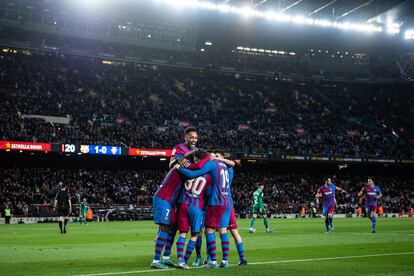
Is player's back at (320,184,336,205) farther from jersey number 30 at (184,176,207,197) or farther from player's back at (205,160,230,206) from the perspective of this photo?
jersey number 30 at (184,176,207,197)

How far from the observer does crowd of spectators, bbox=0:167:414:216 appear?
47488mm

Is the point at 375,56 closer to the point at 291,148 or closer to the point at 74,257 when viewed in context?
the point at 291,148

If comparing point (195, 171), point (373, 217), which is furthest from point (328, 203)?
point (195, 171)

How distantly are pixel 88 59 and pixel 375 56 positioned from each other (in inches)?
1655

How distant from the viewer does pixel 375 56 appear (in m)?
85.6

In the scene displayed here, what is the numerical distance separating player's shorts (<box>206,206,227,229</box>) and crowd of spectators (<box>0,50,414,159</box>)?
1555 inches

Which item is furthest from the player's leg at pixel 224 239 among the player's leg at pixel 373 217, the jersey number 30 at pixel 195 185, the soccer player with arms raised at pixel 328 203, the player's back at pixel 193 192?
the player's leg at pixel 373 217

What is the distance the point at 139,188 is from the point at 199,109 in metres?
16.9

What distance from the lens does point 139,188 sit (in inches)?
2156

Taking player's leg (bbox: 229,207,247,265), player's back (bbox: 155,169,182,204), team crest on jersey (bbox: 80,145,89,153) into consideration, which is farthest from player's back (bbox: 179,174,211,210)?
team crest on jersey (bbox: 80,145,89,153)

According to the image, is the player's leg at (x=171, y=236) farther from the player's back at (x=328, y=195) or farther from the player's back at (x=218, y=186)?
the player's back at (x=328, y=195)

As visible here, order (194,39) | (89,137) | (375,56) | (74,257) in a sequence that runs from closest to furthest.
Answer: (74,257) < (89,137) < (194,39) < (375,56)

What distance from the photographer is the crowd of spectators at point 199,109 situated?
56.4 m

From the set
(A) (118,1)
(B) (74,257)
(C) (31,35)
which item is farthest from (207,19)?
(B) (74,257)
